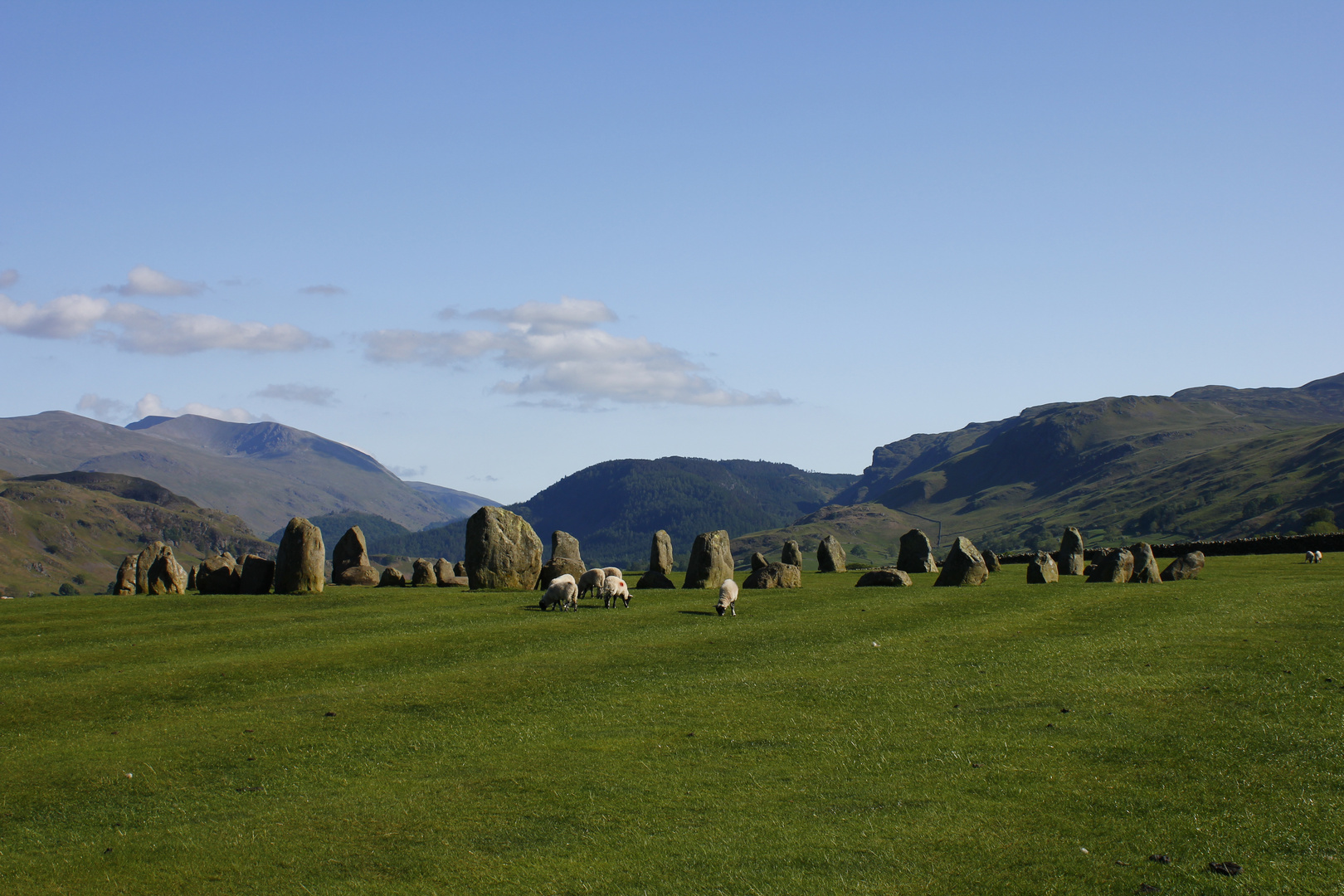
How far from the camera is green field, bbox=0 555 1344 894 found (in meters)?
10.3

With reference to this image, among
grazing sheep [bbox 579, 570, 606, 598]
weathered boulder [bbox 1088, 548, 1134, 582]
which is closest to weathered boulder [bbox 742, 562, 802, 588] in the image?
grazing sheep [bbox 579, 570, 606, 598]

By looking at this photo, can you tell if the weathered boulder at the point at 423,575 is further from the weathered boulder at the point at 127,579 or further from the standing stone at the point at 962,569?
the standing stone at the point at 962,569

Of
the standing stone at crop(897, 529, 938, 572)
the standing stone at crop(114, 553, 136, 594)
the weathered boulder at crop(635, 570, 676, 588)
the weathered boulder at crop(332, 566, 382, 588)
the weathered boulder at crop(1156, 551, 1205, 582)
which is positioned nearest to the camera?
the weathered boulder at crop(1156, 551, 1205, 582)

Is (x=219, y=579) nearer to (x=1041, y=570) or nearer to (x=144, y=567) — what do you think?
(x=144, y=567)

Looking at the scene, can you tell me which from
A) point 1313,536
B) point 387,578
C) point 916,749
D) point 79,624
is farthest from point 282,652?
point 1313,536

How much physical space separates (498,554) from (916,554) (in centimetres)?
2167

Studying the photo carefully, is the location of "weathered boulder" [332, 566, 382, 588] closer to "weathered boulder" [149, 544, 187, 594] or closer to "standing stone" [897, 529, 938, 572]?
"weathered boulder" [149, 544, 187, 594]

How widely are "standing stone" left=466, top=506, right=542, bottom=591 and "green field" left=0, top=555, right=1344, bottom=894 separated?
615 inches

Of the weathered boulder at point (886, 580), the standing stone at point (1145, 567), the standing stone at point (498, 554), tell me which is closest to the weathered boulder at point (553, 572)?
the standing stone at point (498, 554)

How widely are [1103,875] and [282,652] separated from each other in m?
20.5

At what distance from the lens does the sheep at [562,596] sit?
109 feet

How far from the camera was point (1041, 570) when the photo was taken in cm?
4059

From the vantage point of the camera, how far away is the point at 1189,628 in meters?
24.5

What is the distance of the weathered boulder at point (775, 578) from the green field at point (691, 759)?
13.4m
